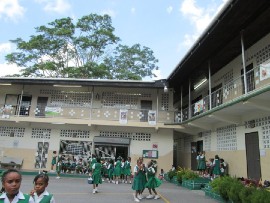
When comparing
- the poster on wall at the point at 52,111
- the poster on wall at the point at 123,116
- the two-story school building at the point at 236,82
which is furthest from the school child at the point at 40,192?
the poster on wall at the point at 52,111

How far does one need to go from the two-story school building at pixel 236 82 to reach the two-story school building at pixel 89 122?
263 cm

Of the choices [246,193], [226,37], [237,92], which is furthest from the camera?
[237,92]

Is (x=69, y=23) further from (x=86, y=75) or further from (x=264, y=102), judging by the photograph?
(x=264, y=102)

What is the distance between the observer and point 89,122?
19.7m

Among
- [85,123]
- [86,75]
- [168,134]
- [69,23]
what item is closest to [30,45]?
[69,23]

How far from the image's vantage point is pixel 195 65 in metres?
16.2

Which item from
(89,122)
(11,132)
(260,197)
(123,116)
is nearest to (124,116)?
(123,116)

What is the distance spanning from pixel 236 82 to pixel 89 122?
395 inches

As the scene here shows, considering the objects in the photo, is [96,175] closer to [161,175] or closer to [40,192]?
[40,192]

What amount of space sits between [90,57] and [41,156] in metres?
13.2

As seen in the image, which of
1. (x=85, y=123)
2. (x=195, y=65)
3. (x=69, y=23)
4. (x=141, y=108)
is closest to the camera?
(x=195, y=65)

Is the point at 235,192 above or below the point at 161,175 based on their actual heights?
above

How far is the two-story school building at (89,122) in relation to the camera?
1989cm

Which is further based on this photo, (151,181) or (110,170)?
(110,170)
